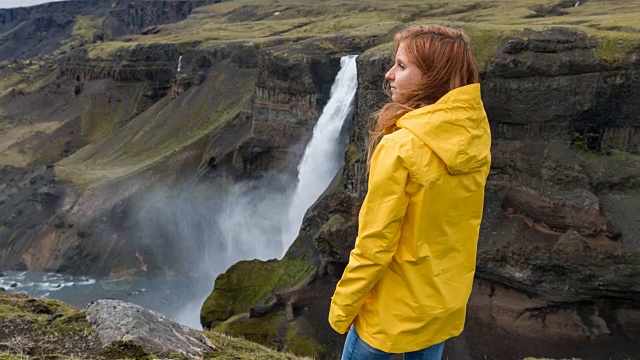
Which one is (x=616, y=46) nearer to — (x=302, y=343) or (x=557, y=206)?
(x=557, y=206)

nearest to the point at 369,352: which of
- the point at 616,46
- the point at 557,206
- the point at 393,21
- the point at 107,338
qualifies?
the point at 107,338

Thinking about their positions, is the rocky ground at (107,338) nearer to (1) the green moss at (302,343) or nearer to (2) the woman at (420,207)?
(2) the woman at (420,207)

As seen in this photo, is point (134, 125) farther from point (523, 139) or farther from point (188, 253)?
point (523, 139)

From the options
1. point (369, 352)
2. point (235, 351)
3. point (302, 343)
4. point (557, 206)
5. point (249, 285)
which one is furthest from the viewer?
point (249, 285)

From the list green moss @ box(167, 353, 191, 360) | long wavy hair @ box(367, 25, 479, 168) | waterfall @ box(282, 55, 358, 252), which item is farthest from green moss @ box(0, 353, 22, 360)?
waterfall @ box(282, 55, 358, 252)

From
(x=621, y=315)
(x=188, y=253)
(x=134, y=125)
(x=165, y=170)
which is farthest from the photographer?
(x=134, y=125)

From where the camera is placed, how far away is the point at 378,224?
4.94m

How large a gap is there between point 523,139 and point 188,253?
113 ft

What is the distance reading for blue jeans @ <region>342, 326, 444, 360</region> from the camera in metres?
5.39

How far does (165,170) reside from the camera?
58.9 m

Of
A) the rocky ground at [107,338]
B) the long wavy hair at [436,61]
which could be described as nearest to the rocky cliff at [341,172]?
the rocky ground at [107,338]

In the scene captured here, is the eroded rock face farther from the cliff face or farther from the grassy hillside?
the grassy hillside

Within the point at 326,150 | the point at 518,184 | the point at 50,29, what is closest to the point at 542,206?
the point at 518,184

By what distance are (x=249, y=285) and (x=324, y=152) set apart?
13.6 metres
